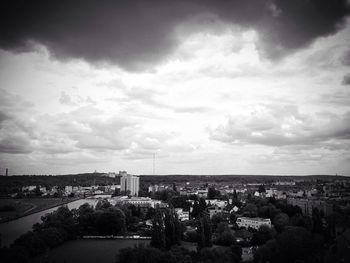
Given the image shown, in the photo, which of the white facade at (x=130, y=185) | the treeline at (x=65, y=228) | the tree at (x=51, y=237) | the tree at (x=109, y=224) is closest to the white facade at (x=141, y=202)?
the treeline at (x=65, y=228)

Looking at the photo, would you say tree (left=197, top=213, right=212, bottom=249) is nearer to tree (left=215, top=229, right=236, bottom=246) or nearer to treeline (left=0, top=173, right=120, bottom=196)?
tree (left=215, top=229, right=236, bottom=246)

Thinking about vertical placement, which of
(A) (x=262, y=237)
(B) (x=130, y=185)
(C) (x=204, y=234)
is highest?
(B) (x=130, y=185)

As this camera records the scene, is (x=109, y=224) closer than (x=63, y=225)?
No

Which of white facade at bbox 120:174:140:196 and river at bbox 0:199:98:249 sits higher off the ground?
white facade at bbox 120:174:140:196

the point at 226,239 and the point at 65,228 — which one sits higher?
the point at 65,228

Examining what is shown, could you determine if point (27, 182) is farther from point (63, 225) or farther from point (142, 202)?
point (63, 225)

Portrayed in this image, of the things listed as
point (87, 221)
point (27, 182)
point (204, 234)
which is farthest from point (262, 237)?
point (27, 182)

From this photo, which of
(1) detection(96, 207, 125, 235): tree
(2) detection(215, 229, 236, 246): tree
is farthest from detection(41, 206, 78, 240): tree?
(2) detection(215, 229, 236, 246): tree

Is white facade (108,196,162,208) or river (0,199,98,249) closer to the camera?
river (0,199,98,249)

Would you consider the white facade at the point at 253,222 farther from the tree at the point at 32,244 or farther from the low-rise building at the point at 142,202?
the tree at the point at 32,244
